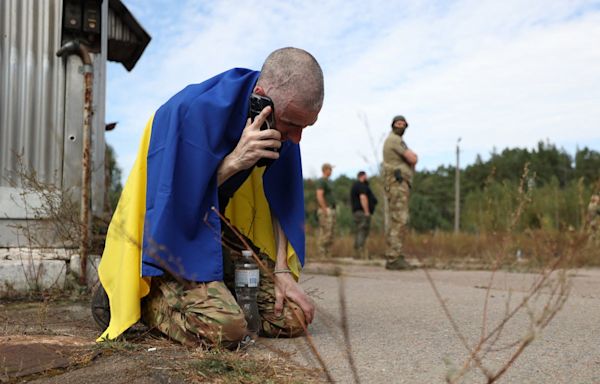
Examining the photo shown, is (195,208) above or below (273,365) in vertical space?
above

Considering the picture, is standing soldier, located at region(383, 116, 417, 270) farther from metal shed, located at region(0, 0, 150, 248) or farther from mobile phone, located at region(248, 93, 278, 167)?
mobile phone, located at region(248, 93, 278, 167)

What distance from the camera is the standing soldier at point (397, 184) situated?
800cm

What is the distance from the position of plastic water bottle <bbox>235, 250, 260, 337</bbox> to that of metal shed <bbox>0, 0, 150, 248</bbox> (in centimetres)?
232

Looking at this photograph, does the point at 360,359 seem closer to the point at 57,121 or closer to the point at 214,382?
the point at 214,382

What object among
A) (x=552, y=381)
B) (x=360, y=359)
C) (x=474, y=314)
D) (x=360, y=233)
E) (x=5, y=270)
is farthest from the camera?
(x=360, y=233)

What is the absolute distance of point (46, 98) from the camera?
15.8 feet

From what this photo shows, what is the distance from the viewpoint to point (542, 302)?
4516 millimetres

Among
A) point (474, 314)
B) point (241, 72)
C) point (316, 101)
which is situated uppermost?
point (241, 72)

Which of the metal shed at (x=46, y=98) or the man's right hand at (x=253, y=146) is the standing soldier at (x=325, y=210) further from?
the man's right hand at (x=253, y=146)

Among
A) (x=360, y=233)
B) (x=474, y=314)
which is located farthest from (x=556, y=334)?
(x=360, y=233)

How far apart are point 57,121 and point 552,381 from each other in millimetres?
4080

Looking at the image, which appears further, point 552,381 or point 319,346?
point 319,346

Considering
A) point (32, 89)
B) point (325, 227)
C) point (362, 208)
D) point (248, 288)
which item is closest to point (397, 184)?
point (325, 227)

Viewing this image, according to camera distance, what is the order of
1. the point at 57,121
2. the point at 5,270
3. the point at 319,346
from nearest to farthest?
1. the point at 319,346
2. the point at 5,270
3. the point at 57,121
